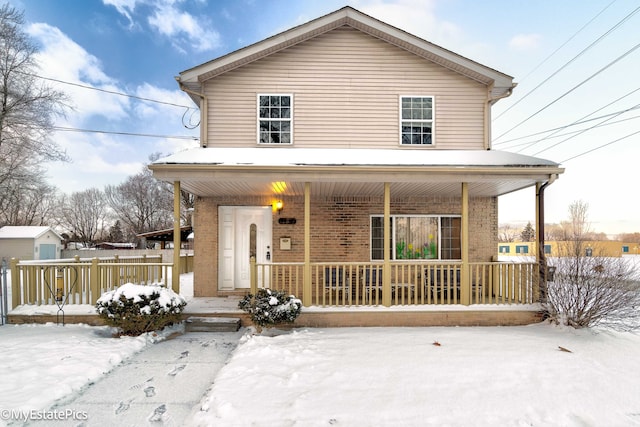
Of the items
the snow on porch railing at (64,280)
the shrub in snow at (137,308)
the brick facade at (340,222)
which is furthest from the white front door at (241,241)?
the shrub in snow at (137,308)

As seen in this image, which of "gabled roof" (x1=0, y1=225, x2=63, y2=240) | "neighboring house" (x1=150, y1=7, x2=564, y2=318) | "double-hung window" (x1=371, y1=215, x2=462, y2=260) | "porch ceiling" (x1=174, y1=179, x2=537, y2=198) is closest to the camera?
"porch ceiling" (x1=174, y1=179, x2=537, y2=198)

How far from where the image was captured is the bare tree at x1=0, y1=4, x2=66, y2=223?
1513 cm

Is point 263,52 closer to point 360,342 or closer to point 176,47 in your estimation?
point 360,342

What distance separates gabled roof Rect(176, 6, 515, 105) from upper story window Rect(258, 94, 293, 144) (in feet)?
3.77

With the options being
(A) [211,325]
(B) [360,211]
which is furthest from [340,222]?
(A) [211,325]

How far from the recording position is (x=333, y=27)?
8.42 meters

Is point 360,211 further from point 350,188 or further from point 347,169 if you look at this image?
point 347,169

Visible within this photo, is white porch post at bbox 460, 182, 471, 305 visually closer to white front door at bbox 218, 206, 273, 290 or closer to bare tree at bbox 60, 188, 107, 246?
white front door at bbox 218, 206, 273, 290

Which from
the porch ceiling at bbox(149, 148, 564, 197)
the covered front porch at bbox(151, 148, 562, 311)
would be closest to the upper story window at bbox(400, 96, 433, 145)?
the covered front porch at bbox(151, 148, 562, 311)

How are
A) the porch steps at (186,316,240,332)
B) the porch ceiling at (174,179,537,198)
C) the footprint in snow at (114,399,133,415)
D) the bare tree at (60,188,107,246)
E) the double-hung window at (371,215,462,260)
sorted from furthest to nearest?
the bare tree at (60,188,107,246), the double-hung window at (371,215,462,260), the porch ceiling at (174,179,537,198), the porch steps at (186,316,240,332), the footprint in snow at (114,399,133,415)

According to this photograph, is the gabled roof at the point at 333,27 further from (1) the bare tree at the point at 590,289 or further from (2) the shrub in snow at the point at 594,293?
(2) the shrub in snow at the point at 594,293

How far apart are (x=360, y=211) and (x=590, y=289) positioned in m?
5.03

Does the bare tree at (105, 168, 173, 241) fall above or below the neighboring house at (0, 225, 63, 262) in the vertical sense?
Result: above

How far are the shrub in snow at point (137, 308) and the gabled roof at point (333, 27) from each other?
5.33 meters
